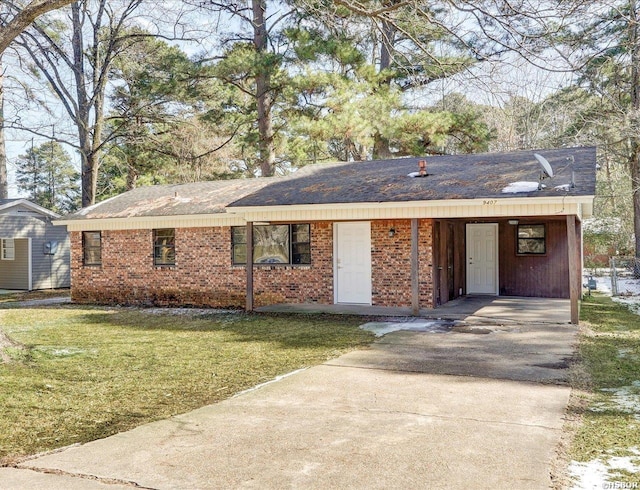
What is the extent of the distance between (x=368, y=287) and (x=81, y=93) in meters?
17.2

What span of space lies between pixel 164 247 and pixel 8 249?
10.3 m

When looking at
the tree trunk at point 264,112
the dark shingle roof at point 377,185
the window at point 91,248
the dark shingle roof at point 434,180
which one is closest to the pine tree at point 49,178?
the tree trunk at point 264,112

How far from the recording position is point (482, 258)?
16594mm

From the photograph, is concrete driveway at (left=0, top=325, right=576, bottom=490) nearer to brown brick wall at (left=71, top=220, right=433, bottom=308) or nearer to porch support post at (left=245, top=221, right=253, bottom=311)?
brown brick wall at (left=71, top=220, right=433, bottom=308)

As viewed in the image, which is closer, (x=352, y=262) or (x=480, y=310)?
(x=480, y=310)

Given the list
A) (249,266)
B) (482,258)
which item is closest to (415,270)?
(249,266)

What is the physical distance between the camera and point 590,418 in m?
5.26

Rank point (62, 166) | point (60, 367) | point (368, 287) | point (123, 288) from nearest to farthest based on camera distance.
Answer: point (60, 367), point (368, 287), point (123, 288), point (62, 166)

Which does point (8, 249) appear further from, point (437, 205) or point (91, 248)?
point (437, 205)

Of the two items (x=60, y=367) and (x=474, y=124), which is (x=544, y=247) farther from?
(x=60, y=367)

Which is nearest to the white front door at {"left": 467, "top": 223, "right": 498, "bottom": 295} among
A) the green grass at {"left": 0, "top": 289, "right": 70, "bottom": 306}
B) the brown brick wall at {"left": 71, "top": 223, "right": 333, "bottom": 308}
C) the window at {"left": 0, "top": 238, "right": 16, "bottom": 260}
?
the brown brick wall at {"left": 71, "top": 223, "right": 333, "bottom": 308}

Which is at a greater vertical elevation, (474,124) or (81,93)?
→ (81,93)

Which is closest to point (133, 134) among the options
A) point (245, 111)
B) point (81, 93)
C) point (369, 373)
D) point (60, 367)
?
point (81, 93)

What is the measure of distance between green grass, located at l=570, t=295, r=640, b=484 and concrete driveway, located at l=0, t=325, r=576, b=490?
259 millimetres
